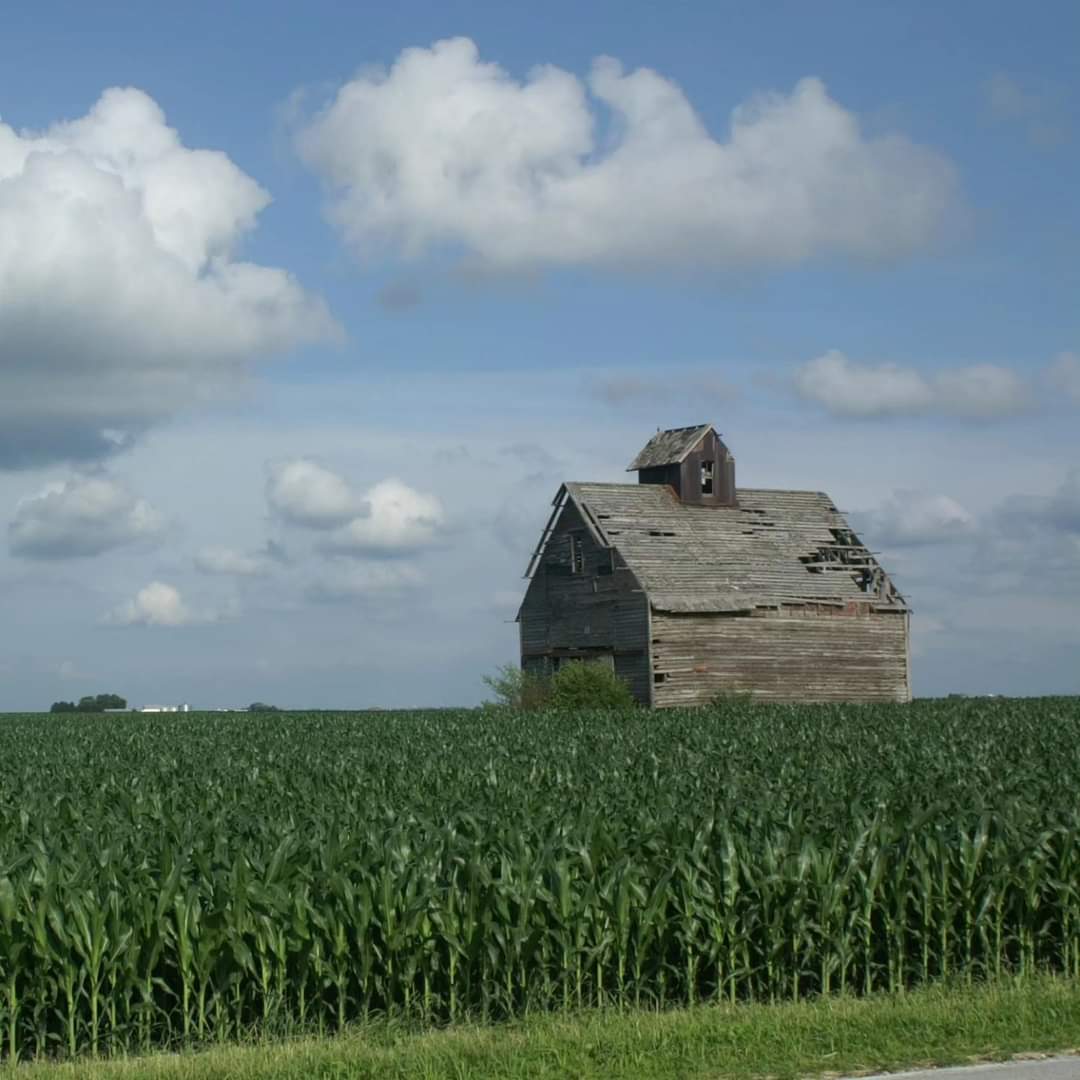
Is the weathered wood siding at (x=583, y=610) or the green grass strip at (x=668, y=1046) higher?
the weathered wood siding at (x=583, y=610)

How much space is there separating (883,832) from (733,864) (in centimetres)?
170

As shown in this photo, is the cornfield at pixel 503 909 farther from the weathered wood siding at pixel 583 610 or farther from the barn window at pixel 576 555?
the barn window at pixel 576 555

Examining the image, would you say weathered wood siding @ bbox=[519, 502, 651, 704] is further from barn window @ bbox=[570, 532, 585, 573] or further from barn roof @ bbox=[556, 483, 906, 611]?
barn roof @ bbox=[556, 483, 906, 611]

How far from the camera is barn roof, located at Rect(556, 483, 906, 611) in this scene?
53.1 metres

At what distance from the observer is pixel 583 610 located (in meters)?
54.4

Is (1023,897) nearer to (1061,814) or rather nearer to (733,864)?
(1061,814)

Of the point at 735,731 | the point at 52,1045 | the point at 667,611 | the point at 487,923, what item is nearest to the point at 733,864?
the point at 487,923

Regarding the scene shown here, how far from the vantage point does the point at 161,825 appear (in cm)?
1478

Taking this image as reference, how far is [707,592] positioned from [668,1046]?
43216 millimetres

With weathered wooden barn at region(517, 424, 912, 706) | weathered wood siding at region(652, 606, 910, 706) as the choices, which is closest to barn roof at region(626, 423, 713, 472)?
weathered wooden barn at region(517, 424, 912, 706)

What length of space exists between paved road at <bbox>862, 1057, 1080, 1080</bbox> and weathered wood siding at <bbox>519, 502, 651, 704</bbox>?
40.8m

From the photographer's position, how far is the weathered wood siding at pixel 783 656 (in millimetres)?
51344

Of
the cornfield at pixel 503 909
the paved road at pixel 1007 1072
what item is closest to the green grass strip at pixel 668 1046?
the paved road at pixel 1007 1072

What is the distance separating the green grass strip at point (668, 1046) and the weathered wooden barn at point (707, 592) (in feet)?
129
